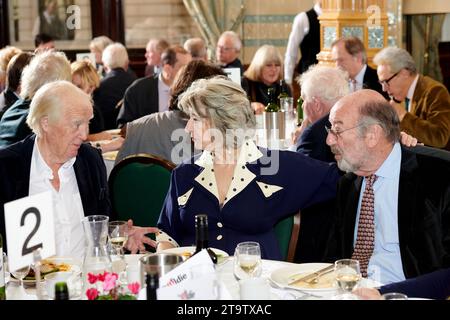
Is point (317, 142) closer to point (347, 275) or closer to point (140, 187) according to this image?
point (140, 187)

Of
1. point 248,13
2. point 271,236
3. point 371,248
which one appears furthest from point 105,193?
point 248,13

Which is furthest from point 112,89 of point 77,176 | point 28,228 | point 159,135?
point 28,228

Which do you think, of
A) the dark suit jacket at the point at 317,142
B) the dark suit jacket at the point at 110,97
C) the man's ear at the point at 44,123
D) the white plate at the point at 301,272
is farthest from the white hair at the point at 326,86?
the dark suit jacket at the point at 110,97

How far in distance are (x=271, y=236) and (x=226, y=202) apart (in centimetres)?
22

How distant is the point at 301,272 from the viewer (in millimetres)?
2529

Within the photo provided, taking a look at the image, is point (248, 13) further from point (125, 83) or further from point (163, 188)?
point (163, 188)

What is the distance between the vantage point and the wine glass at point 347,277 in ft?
7.41

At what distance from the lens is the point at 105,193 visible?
11.3ft

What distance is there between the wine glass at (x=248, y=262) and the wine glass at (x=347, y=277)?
24cm

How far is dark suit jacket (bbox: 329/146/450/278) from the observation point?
2830 mm

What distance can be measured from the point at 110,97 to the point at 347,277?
5956 mm

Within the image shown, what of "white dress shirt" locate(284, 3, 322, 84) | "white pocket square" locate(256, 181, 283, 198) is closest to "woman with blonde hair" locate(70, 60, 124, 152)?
"white dress shirt" locate(284, 3, 322, 84)

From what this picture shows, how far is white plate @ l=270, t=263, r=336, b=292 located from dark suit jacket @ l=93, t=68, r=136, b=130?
5.52m

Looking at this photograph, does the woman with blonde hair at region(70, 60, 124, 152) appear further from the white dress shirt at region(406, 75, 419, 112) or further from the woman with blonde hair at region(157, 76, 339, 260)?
the woman with blonde hair at region(157, 76, 339, 260)
